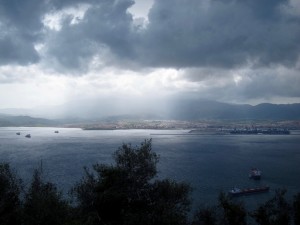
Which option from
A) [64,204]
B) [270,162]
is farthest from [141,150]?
[270,162]

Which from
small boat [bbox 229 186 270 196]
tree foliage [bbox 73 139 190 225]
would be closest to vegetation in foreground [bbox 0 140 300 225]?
tree foliage [bbox 73 139 190 225]

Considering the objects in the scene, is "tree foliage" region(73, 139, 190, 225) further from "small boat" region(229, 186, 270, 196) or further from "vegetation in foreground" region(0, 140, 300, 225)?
"small boat" region(229, 186, 270, 196)

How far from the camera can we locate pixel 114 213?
30781 millimetres

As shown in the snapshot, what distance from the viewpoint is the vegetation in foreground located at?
28.3 m

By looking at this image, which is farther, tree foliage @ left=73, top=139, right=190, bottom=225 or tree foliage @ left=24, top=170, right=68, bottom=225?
tree foliage @ left=73, top=139, right=190, bottom=225

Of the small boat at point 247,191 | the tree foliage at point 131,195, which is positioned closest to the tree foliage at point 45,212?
the tree foliage at point 131,195

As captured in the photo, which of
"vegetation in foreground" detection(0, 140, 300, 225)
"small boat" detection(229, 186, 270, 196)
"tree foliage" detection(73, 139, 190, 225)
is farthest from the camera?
"small boat" detection(229, 186, 270, 196)

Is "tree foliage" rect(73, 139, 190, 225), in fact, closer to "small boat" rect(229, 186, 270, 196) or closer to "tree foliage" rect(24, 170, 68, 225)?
"tree foliage" rect(24, 170, 68, 225)

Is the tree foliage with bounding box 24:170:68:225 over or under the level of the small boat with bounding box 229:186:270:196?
over

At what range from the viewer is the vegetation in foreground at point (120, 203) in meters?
28.3

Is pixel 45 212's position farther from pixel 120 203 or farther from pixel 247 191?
pixel 247 191

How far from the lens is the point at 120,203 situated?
30453mm

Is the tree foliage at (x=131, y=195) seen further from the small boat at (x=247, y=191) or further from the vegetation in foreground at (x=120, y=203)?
the small boat at (x=247, y=191)

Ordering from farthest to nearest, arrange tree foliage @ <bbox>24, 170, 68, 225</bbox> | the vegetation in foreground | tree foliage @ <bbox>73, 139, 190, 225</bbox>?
tree foliage @ <bbox>73, 139, 190, 225</bbox>
the vegetation in foreground
tree foliage @ <bbox>24, 170, 68, 225</bbox>
